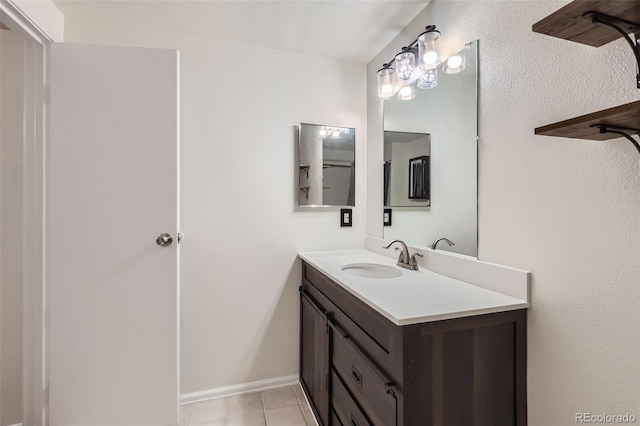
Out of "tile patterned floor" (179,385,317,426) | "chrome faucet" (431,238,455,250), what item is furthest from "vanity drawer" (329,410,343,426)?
"chrome faucet" (431,238,455,250)

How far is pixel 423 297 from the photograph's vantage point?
109 centimetres

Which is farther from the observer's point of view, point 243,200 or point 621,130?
point 243,200

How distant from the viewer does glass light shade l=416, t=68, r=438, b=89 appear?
4.95 feet

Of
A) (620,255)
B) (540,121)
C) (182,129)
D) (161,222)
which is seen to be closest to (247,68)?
(182,129)

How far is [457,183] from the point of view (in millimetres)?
1397

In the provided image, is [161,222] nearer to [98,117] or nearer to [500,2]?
[98,117]

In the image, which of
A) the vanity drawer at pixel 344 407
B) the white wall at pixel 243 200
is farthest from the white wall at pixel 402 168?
the vanity drawer at pixel 344 407

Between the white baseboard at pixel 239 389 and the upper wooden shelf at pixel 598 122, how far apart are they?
2.01m

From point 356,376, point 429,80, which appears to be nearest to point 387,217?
point 429,80

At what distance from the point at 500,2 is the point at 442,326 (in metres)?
1.24

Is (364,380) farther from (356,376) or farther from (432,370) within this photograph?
(432,370)

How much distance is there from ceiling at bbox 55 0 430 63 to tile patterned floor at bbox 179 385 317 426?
2264mm

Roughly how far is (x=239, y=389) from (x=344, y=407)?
3.18 ft

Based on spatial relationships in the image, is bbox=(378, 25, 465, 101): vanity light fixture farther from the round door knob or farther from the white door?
the round door knob
